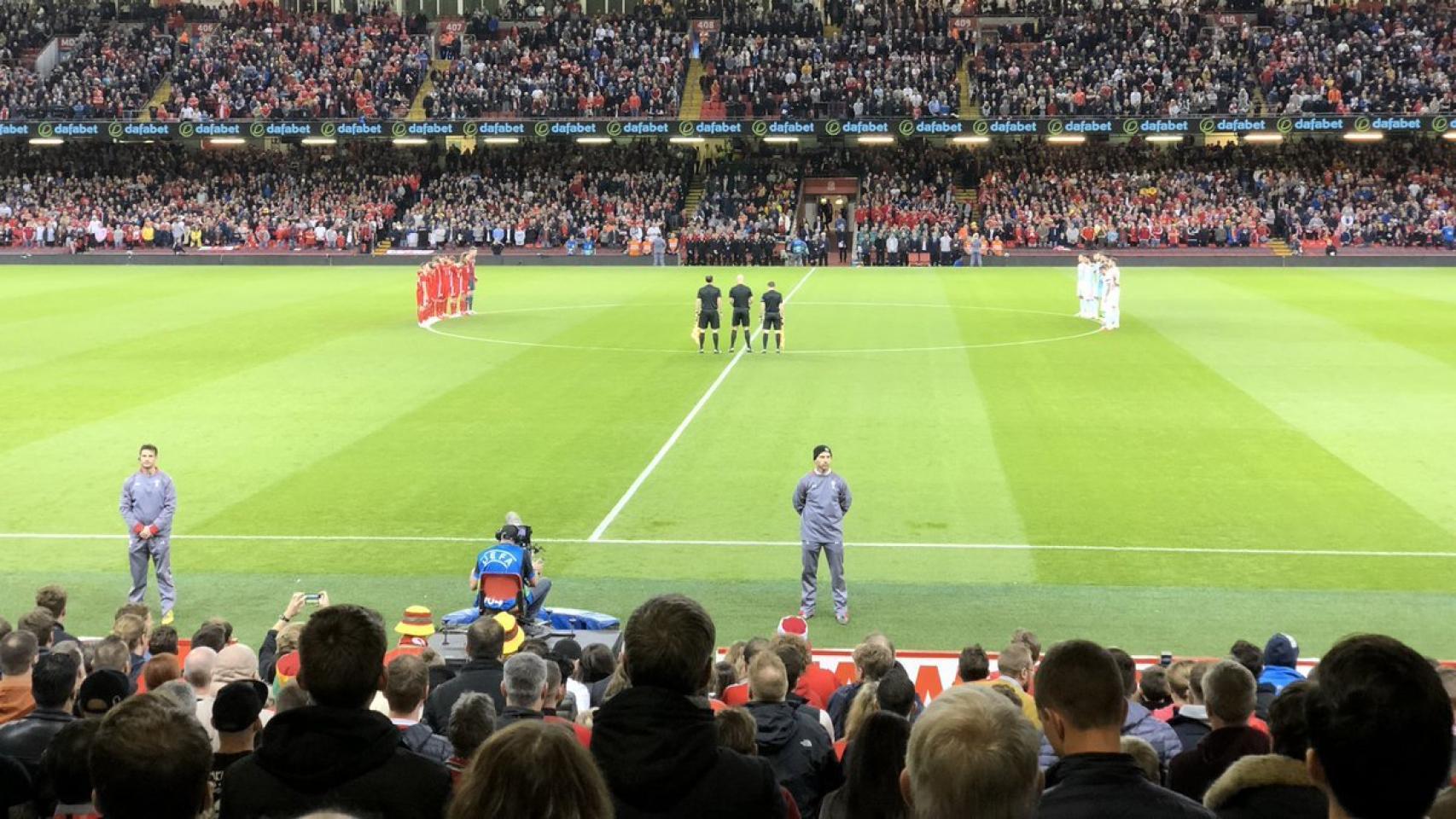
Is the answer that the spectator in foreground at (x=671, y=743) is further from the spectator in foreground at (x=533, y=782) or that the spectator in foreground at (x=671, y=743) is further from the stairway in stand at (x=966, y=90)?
the stairway in stand at (x=966, y=90)

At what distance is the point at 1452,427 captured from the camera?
2436cm

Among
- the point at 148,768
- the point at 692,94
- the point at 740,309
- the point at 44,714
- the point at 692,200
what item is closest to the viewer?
the point at 148,768

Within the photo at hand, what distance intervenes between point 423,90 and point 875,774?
72.5 meters

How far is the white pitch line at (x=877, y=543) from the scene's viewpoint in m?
17.3

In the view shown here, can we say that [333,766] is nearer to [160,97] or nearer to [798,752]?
[798,752]

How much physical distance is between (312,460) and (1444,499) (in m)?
15.3

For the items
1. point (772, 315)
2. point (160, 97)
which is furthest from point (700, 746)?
point (160, 97)

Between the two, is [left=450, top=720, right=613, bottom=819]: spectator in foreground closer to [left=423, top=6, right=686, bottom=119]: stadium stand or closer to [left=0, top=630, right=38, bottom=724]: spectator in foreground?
[left=0, top=630, right=38, bottom=724]: spectator in foreground

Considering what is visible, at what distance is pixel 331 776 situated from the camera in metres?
5.00

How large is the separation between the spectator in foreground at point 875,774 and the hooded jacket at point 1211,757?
1.71 metres

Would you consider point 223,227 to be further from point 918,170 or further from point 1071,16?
point 1071,16

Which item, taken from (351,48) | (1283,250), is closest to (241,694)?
(1283,250)

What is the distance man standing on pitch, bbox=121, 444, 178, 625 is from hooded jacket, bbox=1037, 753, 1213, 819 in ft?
40.4

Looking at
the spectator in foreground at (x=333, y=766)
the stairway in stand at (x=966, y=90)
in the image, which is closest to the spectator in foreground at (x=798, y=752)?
the spectator in foreground at (x=333, y=766)
